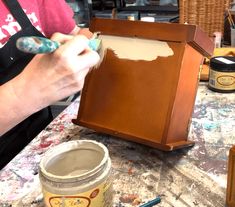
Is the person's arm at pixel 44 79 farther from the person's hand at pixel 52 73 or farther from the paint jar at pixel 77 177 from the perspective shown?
the paint jar at pixel 77 177

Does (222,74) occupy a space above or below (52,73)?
below

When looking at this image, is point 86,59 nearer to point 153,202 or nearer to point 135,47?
point 135,47

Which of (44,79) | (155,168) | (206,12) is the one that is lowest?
(155,168)

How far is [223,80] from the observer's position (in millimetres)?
937

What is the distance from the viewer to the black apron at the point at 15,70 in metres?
0.85

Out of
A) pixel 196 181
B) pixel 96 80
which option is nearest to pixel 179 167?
pixel 196 181

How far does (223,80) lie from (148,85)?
0.35 m

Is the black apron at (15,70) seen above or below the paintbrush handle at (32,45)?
below

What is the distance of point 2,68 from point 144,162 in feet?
1.50

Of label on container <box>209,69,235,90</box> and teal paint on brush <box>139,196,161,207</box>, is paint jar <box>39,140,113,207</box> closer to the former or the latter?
teal paint on brush <box>139,196,161,207</box>

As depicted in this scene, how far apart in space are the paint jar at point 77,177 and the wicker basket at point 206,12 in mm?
1082

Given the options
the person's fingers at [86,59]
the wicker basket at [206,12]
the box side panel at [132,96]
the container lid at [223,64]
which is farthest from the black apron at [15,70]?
the wicker basket at [206,12]

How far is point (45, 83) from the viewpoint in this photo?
572 mm

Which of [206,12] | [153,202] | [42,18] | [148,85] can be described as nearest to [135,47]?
[148,85]
